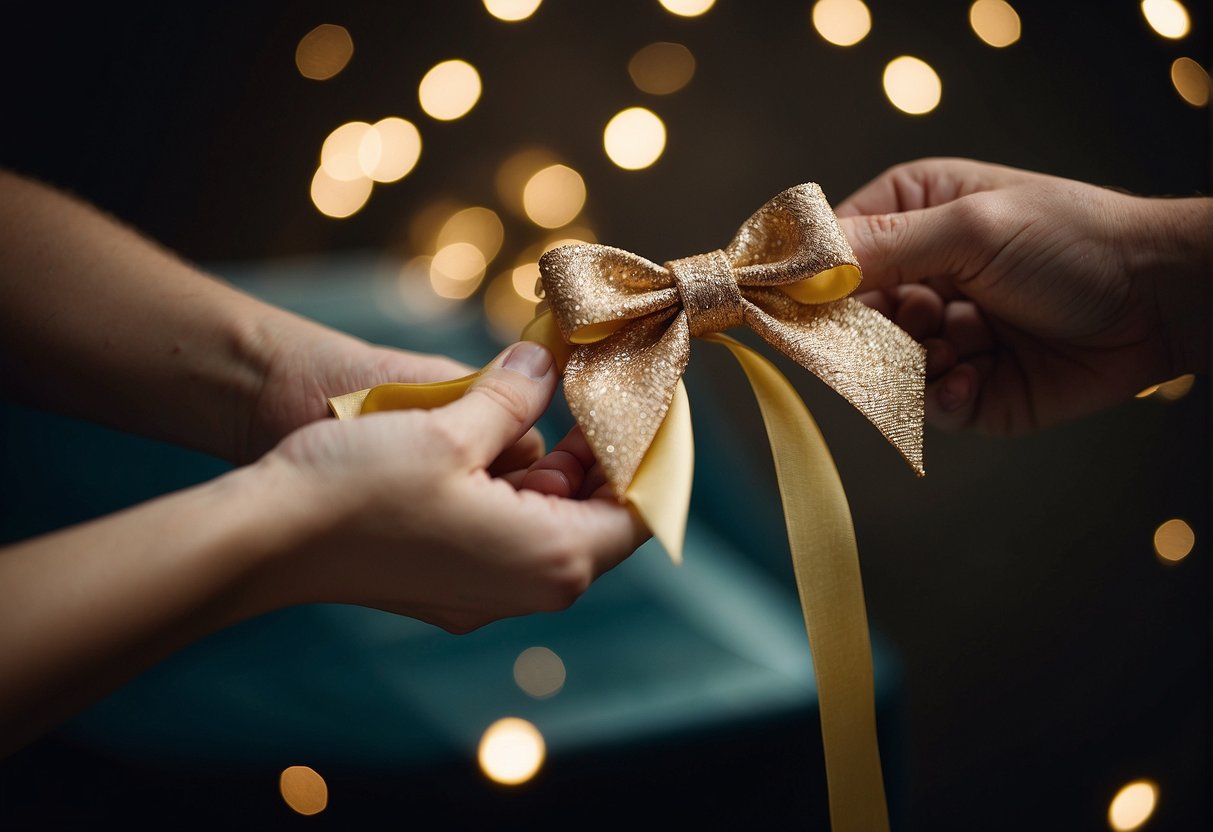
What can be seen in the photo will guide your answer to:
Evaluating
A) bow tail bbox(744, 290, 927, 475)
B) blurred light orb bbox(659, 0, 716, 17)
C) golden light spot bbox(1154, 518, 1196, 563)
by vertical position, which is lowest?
golden light spot bbox(1154, 518, 1196, 563)

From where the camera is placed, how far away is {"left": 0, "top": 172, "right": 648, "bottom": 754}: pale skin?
557 mm

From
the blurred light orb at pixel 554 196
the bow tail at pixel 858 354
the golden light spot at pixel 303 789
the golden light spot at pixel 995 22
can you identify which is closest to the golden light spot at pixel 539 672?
the golden light spot at pixel 303 789

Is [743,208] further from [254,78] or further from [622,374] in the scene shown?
[622,374]

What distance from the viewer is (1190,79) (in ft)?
4.81

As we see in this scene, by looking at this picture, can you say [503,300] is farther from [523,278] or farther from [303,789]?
[303,789]

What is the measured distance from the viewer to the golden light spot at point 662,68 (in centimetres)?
155

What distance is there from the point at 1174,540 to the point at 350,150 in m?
1.57

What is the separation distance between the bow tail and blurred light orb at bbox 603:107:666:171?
2.92 feet

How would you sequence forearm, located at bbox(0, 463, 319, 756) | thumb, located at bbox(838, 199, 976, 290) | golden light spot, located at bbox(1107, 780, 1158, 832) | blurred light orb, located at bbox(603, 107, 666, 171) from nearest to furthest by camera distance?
forearm, located at bbox(0, 463, 319, 756) → thumb, located at bbox(838, 199, 976, 290) → golden light spot, located at bbox(1107, 780, 1158, 832) → blurred light orb, located at bbox(603, 107, 666, 171)

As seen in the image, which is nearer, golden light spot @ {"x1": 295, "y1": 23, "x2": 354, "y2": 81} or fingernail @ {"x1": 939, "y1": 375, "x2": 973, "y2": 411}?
fingernail @ {"x1": 939, "y1": 375, "x2": 973, "y2": 411}

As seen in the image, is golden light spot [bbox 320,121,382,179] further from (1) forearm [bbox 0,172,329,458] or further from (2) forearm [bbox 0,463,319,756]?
(2) forearm [bbox 0,463,319,756]

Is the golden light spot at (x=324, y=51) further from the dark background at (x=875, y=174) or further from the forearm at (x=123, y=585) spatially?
the forearm at (x=123, y=585)

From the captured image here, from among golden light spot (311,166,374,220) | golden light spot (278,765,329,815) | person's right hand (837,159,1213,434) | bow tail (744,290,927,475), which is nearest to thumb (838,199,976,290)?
person's right hand (837,159,1213,434)

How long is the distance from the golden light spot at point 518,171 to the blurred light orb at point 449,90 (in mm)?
116
